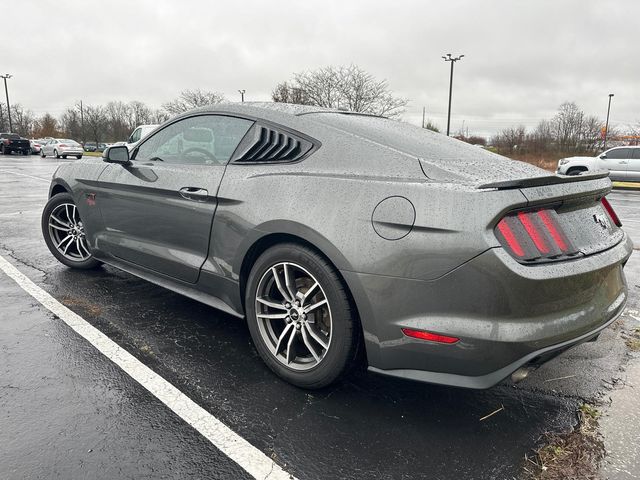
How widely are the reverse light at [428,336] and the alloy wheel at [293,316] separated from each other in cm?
44

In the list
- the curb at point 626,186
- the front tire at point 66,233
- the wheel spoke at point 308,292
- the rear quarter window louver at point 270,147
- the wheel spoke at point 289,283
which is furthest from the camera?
the curb at point 626,186

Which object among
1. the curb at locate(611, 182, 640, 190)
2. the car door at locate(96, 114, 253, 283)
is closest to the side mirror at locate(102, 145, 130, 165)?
the car door at locate(96, 114, 253, 283)

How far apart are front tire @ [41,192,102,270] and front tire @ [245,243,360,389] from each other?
2.50m

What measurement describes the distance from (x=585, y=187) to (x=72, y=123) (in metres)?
78.7

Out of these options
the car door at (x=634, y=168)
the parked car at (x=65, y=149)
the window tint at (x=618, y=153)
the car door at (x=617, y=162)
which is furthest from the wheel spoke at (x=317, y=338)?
the parked car at (x=65, y=149)

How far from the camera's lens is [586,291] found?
2215 millimetres

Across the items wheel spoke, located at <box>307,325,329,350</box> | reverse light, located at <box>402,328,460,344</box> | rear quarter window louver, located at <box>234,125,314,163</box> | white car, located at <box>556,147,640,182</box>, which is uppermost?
rear quarter window louver, located at <box>234,125,314,163</box>

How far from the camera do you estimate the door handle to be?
117 inches

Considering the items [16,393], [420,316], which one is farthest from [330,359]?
[16,393]

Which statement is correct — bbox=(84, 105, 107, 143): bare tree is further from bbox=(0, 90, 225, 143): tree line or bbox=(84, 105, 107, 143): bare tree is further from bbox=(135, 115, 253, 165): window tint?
bbox=(135, 115, 253, 165): window tint

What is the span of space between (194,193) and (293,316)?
105cm

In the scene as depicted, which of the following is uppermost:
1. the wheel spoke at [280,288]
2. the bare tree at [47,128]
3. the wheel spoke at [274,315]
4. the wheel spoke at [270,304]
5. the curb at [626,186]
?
the bare tree at [47,128]

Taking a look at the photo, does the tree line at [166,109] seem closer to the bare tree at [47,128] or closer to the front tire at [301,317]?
the bare tree at [47,128]

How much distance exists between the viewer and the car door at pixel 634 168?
61.8ft
